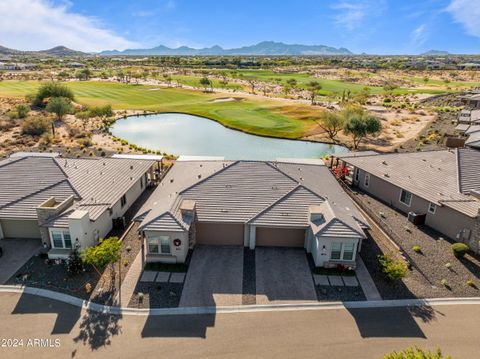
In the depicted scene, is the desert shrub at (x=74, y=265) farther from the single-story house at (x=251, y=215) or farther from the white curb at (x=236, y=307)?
the single-story house at (x=251, y=215)

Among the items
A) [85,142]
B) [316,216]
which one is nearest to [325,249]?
[316,216]

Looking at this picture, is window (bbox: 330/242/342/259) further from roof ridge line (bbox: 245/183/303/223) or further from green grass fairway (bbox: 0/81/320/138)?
green grass fairway (bbox: 0/81/320/138)

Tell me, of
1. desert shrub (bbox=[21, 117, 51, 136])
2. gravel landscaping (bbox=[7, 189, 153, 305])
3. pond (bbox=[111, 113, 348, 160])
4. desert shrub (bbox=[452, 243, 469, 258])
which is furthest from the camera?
desert shrub (bbox=[21, 117, 51, 136])

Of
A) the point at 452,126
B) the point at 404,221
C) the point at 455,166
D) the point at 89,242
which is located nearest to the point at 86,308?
the point at 89,242

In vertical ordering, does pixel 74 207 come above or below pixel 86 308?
above

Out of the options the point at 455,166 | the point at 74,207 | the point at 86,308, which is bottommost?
the point at 86,308

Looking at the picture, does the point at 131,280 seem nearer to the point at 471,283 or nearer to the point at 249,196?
the point at 249,196

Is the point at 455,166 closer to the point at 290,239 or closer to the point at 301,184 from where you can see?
the point at 301,184

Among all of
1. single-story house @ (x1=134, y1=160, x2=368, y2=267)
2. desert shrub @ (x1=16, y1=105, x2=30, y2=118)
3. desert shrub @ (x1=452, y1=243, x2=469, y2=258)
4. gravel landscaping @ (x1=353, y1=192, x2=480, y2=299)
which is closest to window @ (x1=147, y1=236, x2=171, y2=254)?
single-story house @ (x1=134, y1=160, x2=368, y2=267)

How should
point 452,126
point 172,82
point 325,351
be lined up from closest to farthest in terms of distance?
point 325,351
point 452,126
point 172,82
